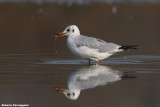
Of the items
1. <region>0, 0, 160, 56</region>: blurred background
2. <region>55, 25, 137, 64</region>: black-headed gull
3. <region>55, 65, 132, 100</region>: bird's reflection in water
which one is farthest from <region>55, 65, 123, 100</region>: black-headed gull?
<region>0, 0, 160, 56</region>: blurred background

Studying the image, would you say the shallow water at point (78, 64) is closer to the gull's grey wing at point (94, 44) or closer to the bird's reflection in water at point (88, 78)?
the bird's reflection in water at point (88, 78)

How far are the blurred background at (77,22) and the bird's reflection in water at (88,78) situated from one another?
333 cm

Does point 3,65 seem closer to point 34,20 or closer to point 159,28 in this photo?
point 159,28

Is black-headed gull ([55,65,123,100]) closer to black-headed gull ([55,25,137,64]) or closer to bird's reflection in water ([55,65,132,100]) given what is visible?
bird's reflection in water ([55,65,132,100])

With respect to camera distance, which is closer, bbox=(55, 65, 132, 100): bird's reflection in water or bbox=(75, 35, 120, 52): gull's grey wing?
bbox=(55, 65, 132, 100): bird's reflection in water

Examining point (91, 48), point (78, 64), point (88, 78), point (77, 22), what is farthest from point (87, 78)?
point (77, 22)

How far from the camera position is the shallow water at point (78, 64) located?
7.55 meters

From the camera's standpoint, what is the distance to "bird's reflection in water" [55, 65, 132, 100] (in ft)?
25.9

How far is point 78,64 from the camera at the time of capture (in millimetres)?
11336

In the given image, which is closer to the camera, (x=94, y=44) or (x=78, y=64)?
(x=78, y=64)

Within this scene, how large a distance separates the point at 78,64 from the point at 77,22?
11834 millimetres

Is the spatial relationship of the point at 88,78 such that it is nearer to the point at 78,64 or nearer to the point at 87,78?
the point at 87,78

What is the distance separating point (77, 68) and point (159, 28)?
10.1 m

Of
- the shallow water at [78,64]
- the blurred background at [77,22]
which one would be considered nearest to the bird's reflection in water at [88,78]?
the shallow water at [78,64]
